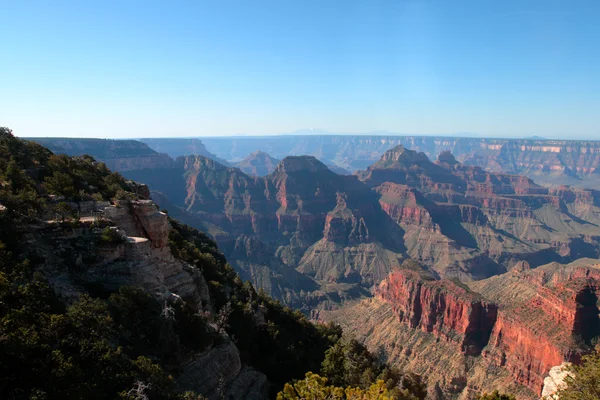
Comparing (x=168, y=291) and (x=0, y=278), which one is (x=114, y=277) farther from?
(x=0, y=278)

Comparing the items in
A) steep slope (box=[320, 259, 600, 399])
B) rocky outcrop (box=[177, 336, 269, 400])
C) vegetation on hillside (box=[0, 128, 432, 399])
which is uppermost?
vegetation on hillside (box=[0, 128, 432, 399])

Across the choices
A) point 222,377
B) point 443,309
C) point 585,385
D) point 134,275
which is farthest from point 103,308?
point 443,309

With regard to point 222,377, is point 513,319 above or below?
below

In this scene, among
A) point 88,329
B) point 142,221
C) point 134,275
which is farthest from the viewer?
point 142,221

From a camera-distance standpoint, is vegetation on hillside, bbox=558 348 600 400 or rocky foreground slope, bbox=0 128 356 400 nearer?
rocky foreground slope, bbox=0 128 356 400

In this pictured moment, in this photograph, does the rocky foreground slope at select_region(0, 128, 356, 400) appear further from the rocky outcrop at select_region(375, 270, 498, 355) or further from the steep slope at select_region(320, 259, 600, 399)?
the rocky outcrop at select_region(375, 270, 498, 355)


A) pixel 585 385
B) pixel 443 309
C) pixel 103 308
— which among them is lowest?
pixel 443 309

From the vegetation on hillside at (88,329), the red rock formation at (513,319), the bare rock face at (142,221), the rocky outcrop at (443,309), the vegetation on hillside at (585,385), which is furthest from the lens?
the rocky outcrop at (443,309)

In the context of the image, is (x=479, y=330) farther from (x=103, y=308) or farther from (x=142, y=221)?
(x=103, y=308)

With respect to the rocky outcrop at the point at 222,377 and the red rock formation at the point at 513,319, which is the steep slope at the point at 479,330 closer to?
the red rock formation at the point at 513,319

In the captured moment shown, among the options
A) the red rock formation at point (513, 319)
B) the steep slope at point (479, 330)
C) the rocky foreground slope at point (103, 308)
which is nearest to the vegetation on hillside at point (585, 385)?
the rocky foreground slope at point (103, 308)

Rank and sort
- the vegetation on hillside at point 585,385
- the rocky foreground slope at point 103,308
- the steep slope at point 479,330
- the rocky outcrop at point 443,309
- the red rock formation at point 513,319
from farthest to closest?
the rocky outcrop at point 443,309, the steep slope at point 479,330, the red rock formation at point 513,319, the vegetation on hillside at point 585,385, the rocky foreground slope at point 103,308

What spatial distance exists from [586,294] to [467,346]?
23322 millimetres

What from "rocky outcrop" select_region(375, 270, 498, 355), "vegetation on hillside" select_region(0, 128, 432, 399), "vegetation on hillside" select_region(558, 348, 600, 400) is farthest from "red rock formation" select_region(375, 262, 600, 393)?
"vegetation on hillside" select_region(558, 348, 600, 400)
